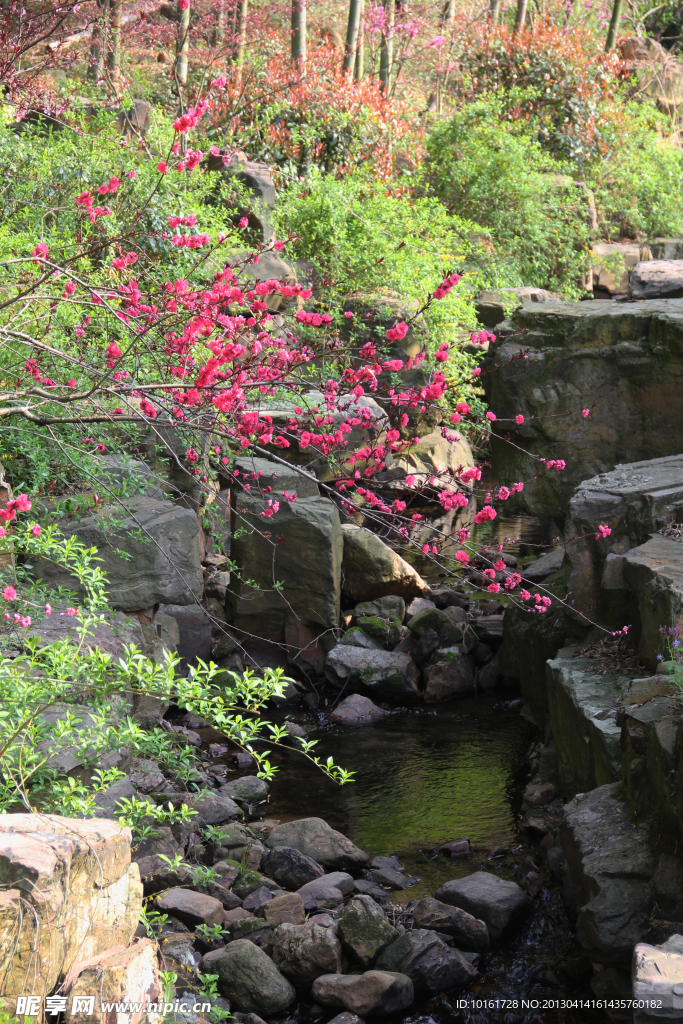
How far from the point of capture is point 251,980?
385cm

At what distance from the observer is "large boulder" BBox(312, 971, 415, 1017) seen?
150 inches

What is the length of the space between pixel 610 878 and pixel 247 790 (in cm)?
269

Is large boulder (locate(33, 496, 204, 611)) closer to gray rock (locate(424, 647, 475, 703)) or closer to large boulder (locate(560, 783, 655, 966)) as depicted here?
gray rock (locate(424, 647, 475, 703))

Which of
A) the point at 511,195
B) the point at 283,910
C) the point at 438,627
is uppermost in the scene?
the point at 511,195

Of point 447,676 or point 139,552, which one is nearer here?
point 139,552

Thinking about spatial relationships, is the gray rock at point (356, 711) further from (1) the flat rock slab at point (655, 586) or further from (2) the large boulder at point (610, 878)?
(2) the large boulder at point (610, 878)

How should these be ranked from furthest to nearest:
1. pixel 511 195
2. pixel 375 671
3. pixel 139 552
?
pixel 511 195 < pixel 375 671 < pixel 139 552

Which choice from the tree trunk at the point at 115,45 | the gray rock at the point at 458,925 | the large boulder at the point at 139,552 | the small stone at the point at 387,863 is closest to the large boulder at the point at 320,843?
the small stone at the point at 387,863

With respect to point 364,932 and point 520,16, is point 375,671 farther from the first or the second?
point 520,16

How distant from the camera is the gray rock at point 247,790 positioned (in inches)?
225

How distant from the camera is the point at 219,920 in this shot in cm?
425

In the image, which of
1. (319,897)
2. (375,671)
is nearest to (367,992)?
(319,897)

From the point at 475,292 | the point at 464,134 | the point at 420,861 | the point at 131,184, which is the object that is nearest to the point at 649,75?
the point at 464,134

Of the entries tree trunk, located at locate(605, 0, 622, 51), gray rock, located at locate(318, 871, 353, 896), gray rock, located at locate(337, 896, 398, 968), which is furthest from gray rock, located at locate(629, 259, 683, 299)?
tree trunk, located at locate(605, 0, 622, 51)
